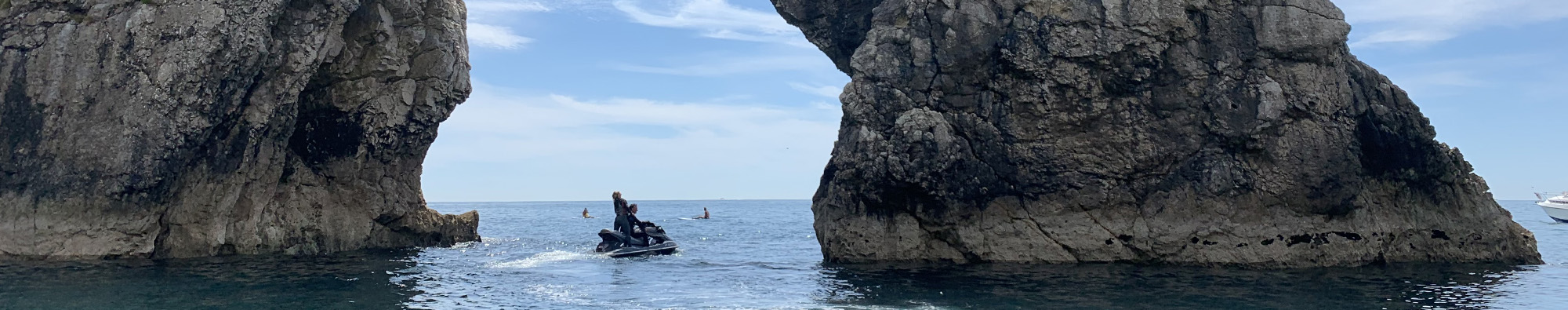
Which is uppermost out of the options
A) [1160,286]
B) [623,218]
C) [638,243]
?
[623,218]

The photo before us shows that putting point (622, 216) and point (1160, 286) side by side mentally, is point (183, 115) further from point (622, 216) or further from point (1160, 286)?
point (1160, 286)

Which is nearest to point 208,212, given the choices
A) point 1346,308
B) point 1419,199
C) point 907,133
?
point 907,133

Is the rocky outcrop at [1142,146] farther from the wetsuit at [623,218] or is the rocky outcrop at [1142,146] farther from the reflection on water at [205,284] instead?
the reflection on water at [205,284]

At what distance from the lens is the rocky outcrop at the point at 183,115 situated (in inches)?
1042

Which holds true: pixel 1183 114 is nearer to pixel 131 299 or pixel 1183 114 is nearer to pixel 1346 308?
pixel 1346 308

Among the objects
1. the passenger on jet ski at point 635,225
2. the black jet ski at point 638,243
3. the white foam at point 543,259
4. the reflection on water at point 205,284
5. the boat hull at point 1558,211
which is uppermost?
the boat hull at point 1558,211

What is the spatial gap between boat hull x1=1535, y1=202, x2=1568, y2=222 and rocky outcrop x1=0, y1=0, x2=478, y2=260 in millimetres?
63790

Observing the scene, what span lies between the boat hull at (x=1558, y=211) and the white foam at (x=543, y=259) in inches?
2311

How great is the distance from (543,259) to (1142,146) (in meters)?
16.6

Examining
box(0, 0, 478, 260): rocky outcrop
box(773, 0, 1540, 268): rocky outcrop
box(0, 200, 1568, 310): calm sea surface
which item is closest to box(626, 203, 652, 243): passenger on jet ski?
box(0, 200, 1568, 310): calm sea surface

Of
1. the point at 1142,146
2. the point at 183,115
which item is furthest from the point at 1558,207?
the point at 183,115

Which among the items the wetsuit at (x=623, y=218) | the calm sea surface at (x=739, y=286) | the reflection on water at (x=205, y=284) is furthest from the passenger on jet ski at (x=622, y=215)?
the reflection on water at (x=205, y=284)

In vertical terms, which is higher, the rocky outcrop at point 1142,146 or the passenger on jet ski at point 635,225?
the rocky outcrop at point 1142,146

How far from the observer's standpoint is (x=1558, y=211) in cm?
6419
